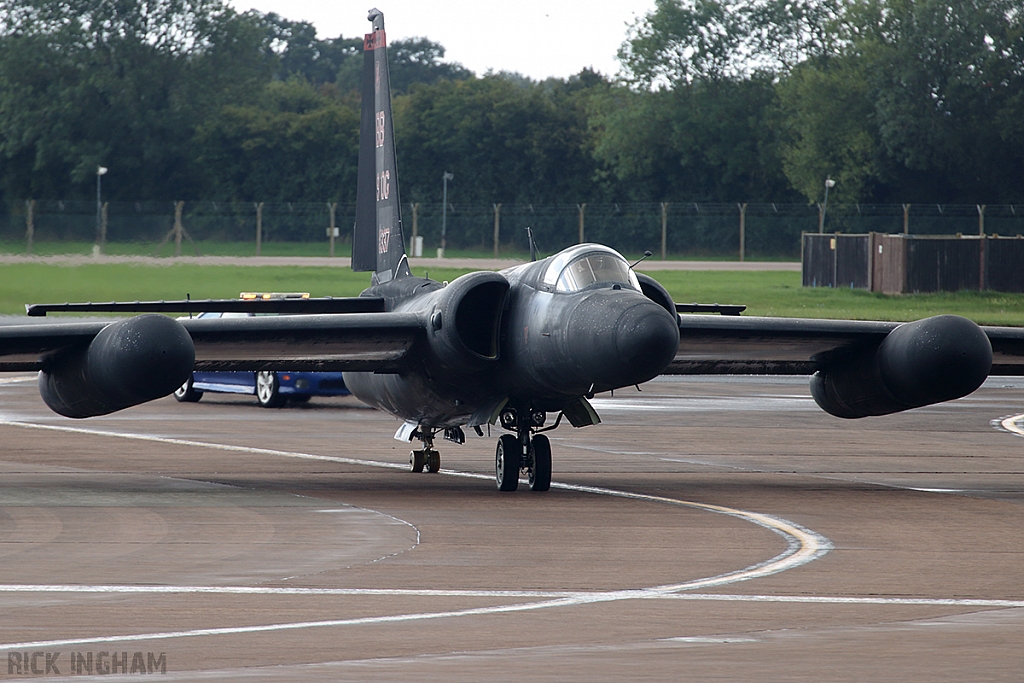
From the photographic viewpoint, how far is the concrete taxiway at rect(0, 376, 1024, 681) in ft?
25.3

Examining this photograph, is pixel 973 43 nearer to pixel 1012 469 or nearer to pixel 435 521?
pixel 1012 469

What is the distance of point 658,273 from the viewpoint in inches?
2311

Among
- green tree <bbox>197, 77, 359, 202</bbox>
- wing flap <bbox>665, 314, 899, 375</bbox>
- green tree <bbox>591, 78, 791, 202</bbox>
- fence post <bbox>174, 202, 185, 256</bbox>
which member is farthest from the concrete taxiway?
green tree <bbox>591, 78, 791, 202</bbox>

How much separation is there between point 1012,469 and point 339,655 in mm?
12350

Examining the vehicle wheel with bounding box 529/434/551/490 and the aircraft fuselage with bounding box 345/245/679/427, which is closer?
the aircraft fuselage with bounding box 345/245/679/427

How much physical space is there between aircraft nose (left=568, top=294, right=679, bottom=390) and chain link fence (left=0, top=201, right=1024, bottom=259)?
118ft

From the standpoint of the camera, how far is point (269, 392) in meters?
25.6

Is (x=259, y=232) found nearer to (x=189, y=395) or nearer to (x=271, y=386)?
(x=189, y=395)

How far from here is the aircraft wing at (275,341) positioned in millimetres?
14461

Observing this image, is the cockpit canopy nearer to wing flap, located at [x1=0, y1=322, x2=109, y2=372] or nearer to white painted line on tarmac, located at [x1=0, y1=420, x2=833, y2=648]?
white painted line on tarmac, located at [x1=0, y1=420, x2=833, y2=648]

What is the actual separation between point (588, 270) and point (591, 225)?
150 ft

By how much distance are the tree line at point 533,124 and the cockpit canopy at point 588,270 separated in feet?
201

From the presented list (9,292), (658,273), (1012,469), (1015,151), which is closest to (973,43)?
(1015,151)

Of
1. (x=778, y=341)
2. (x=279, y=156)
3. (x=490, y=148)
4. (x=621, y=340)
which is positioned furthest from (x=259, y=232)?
(x=621, y=340)
